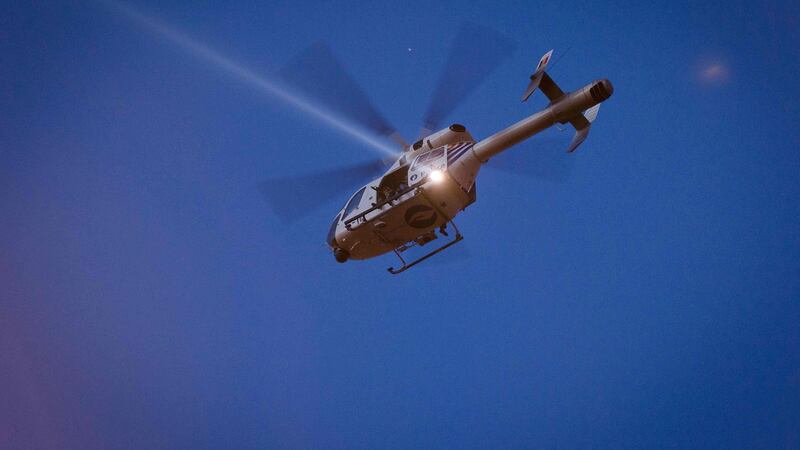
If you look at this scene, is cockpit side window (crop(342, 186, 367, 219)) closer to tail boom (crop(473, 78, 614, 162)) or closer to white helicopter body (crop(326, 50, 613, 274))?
white helicopter body (crop(326, 50, 613, 274))

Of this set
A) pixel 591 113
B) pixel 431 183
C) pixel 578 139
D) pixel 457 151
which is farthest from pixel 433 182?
pixel 591 113

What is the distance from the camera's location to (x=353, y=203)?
9.59 metres

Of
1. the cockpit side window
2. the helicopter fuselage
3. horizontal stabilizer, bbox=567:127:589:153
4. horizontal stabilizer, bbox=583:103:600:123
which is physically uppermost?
the cockpit side window

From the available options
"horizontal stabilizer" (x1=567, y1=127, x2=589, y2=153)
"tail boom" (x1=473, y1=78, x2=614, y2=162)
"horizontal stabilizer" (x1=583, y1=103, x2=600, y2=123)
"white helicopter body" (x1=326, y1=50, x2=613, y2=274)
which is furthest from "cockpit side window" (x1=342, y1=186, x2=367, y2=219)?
"horizontal stabilizer" (x1=583, y1=103, x2=600, y2=123)

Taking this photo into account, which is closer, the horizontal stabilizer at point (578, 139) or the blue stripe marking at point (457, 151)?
the horizontal stabilizer at point (578, 139)

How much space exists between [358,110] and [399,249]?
106 inches

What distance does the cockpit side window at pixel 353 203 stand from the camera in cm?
942

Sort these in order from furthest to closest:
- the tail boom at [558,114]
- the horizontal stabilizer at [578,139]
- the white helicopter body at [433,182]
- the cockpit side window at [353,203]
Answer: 1. the cockpit side window at [353,203]
2. the horizontal stabilizer at [578,139]
3. the white helicopter body at [433,182]
4. the tail boom at [558,114]

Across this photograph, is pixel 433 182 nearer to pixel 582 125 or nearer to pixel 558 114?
pixel 558 114

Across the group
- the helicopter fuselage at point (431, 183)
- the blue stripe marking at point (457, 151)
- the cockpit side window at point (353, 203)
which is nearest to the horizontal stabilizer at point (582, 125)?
the helicopter fuselage at point (431, 183)

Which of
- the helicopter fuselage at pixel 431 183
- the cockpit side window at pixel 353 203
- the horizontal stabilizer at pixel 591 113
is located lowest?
the horizontal stabilizer at pixel 591 113

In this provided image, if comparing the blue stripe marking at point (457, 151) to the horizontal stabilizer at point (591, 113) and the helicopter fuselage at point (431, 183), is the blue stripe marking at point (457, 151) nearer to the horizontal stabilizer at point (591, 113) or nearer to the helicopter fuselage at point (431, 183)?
the helicopter fuselage at point (431, 183)

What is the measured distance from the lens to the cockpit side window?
371 inches

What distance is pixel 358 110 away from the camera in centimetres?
868
